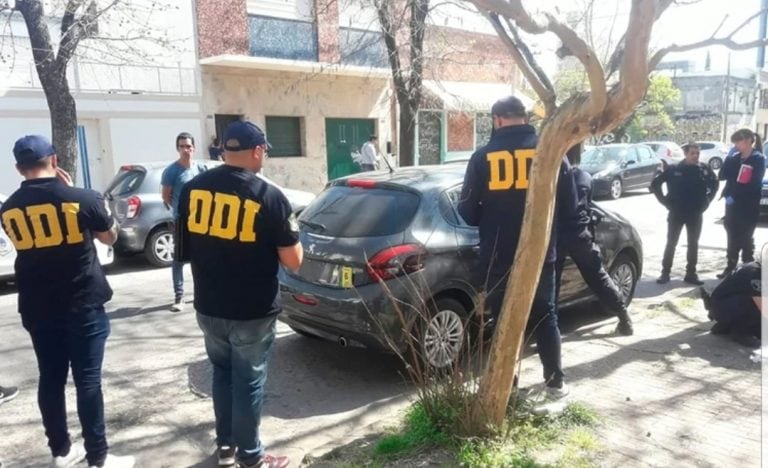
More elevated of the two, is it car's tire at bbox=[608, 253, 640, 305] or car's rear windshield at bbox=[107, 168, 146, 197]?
car's rear windshield at bbox=[107, 168, 146, 197]

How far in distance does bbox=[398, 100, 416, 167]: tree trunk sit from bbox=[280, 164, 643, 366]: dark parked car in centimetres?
850

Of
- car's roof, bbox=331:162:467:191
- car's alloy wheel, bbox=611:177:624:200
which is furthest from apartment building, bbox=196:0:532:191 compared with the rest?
car's roof, bbox=331:162:467:191

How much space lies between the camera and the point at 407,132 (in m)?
13.7

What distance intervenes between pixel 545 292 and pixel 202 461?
217 cm

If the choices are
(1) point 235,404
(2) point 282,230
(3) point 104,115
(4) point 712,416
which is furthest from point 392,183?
(3) point 104,115

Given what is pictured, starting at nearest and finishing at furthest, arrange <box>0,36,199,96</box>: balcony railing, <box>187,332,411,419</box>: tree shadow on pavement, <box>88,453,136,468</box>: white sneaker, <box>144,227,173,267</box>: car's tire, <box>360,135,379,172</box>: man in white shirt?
<box>88,453,136,468</box>: white sneaker, <box>187,332,411,419</box>: tree shadow on pavement, <box>144,227,173,267</box>: car's tire, <box>0,36,199,96</box>: balcony railing, <box>360,135,379,172</box>: man in white shirt

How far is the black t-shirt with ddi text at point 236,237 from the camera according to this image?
9.93 ft

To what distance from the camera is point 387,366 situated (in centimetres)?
497

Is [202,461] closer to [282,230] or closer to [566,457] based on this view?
[282,230]

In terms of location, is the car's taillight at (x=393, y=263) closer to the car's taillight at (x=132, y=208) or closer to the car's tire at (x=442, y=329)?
the car's tire at (x=442, y=329)

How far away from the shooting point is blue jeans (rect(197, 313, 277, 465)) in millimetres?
3143

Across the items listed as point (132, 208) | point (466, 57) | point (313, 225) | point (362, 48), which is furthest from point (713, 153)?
point (313, 225)

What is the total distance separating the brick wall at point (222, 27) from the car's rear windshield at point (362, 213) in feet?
40.2

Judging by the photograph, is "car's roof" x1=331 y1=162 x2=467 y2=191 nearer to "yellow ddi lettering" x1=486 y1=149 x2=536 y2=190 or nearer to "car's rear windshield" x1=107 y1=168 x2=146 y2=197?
"yellow ddi lettering" x1=486 y1=149 x2=536 y2=190
